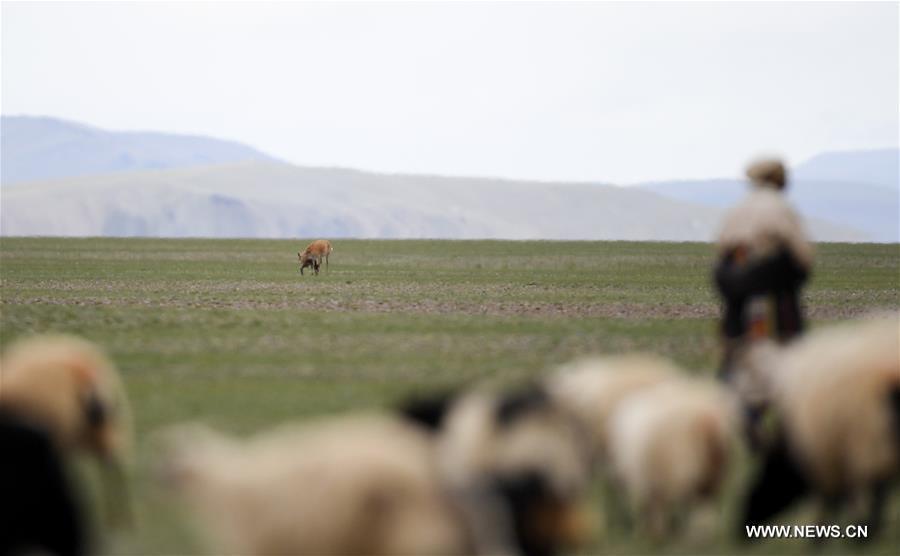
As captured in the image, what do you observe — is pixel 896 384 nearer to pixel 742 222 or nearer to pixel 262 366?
pixel 742 222

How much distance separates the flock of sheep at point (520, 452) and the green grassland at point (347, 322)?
0.47 m

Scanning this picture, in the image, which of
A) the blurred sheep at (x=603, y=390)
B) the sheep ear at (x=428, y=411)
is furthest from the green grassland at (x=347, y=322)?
the sheep ear at (x=428, y=411)

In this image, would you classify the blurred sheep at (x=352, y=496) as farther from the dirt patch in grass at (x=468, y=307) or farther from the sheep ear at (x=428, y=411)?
the dirt patch in grass at (x=468, y=307)

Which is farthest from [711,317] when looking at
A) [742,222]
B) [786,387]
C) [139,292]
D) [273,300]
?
[786,387]

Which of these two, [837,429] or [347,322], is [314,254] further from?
[837,429]

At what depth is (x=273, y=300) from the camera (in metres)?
29.6

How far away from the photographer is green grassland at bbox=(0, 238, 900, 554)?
43.4 feet

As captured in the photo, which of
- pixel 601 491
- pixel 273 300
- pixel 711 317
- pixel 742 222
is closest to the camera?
pixel 601 491

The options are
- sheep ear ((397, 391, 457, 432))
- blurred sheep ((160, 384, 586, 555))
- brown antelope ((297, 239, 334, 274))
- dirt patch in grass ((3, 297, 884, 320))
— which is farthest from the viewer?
brown antelope ((297, 239, 334, 274))

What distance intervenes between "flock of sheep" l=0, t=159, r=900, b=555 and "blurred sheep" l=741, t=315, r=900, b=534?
10mm

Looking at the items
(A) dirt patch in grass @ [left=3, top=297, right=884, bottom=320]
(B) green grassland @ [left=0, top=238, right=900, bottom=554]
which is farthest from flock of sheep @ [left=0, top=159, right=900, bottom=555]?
(A) dirt patch in grass @ [left=3, top=297, right=884, bottom=320]

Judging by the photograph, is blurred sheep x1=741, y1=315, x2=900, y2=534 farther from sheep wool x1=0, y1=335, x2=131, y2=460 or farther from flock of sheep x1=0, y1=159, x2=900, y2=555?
sheep wool x1=0, y1=335, x2=131, y2=460

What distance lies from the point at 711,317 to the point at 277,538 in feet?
69.5

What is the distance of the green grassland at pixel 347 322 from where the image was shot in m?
13.2
